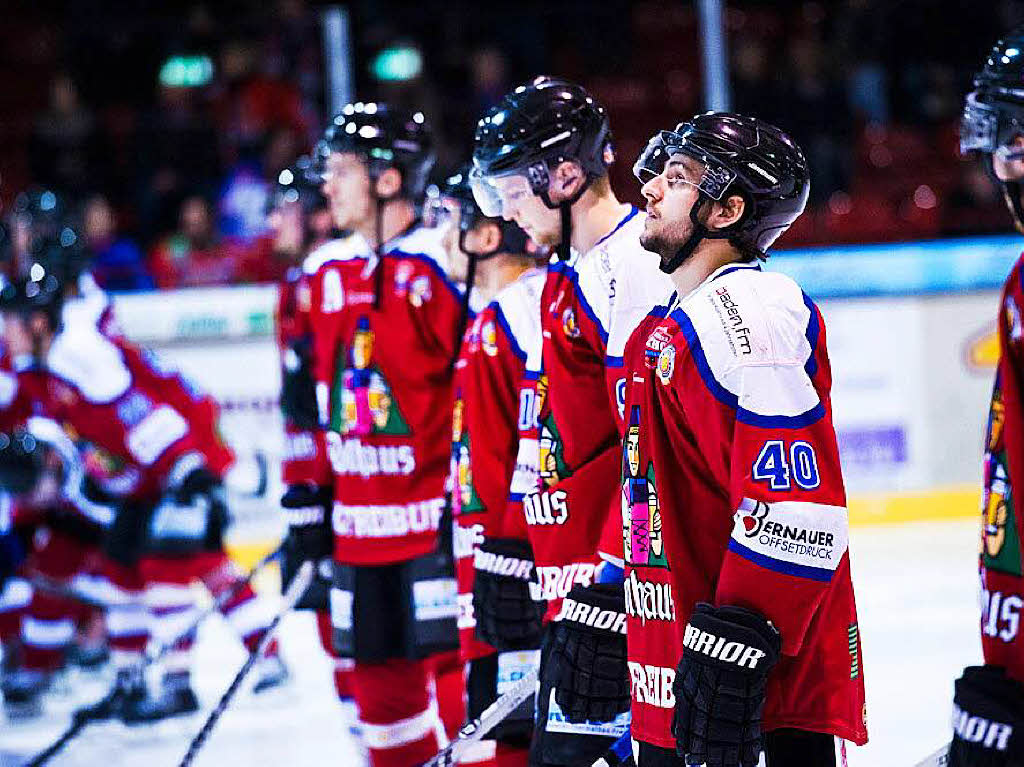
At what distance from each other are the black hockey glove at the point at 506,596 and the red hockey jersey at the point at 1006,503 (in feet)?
2.97

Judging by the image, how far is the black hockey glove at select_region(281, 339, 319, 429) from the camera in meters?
4.70

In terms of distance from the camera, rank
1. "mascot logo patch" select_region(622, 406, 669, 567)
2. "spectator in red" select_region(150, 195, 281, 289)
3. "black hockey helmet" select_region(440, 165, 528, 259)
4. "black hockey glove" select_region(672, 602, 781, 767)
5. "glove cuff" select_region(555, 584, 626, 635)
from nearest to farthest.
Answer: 1. "black hockey glove" select_region(672, 602, 781, 767)
2. "mascot logo patch" select_region(622, 406, 669, 567)
3. "glove cuff" select_region(555, 584, 626, 635)
4. "black hockey helmet" select_region(440, 165, 528, 259)
5. "spectator in red" select_region(150, 195, 281, 289)

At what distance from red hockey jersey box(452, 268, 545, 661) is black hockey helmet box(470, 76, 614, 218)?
287 millimetres

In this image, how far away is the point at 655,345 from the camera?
80.4 inches

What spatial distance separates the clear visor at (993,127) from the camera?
212 centimetres

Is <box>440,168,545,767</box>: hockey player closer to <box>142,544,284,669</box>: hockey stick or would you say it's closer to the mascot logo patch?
the mascot logo patch

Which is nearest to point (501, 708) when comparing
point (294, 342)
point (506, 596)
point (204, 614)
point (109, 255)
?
point (506, 596)

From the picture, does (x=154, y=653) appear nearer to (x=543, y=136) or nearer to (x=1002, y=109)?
(x=543, y=136)

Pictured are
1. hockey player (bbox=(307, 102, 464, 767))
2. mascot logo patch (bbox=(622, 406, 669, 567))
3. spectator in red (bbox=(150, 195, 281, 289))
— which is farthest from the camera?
spectator in red (bbox=(150, 195, 281, 289))

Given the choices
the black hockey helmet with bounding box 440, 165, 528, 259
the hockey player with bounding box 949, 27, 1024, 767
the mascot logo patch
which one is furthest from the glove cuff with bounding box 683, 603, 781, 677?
the black hockey helmet with bounding box 440, 165, 528, 259

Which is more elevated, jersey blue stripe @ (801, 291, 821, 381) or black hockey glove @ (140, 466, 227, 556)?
jersey blue stripe @ (801, 291, 821, 381)

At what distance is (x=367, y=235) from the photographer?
353cm

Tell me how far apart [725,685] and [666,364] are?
0.41m

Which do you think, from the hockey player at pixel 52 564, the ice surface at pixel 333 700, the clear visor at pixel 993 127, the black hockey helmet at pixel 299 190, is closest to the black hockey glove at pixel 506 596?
the clear visor at pixel 993 127
